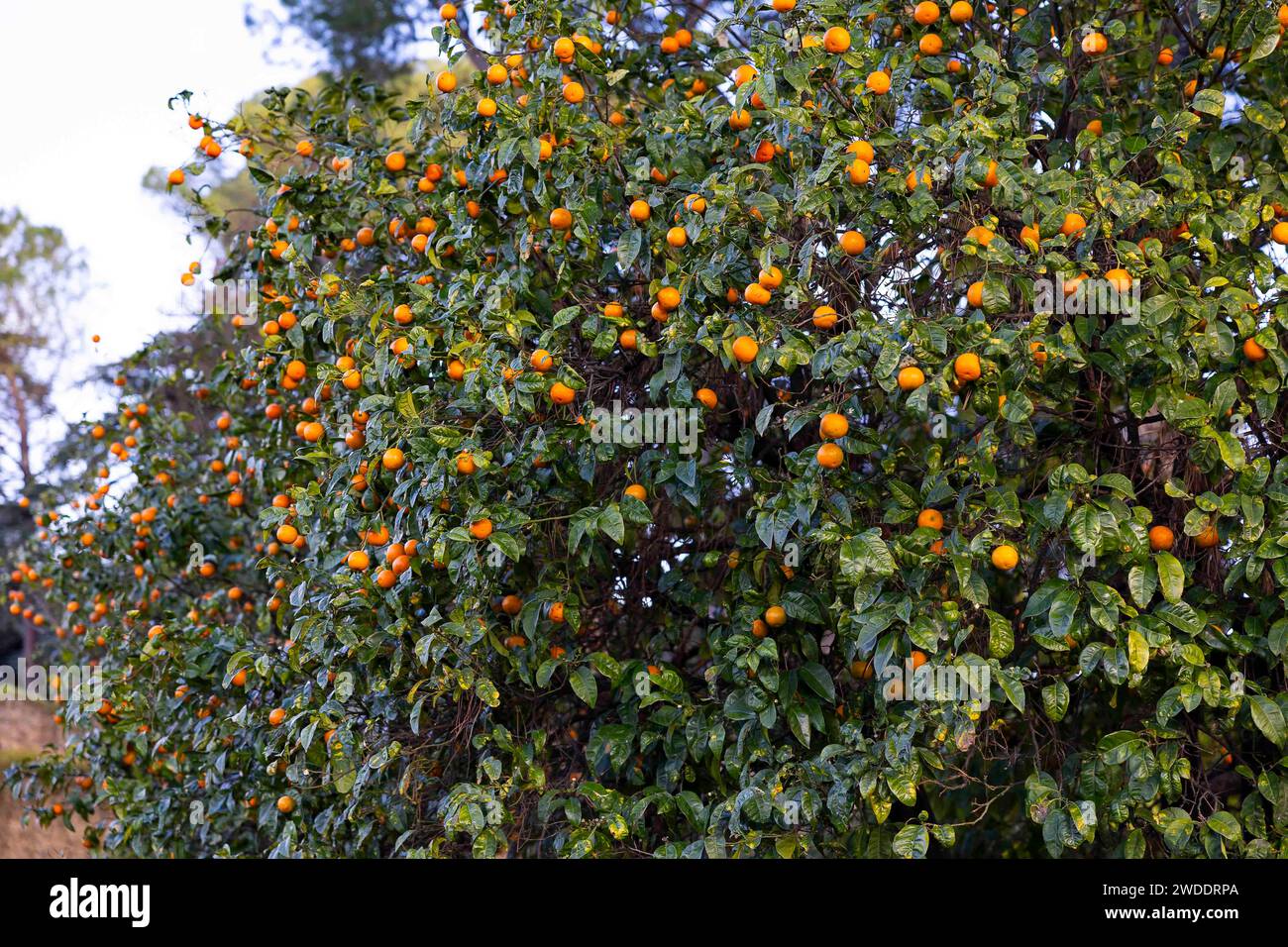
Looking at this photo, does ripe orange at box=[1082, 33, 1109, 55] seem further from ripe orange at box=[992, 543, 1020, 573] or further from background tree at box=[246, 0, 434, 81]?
background tree at box=[246, 0, 434, 81]

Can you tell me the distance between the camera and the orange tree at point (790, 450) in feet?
6.91

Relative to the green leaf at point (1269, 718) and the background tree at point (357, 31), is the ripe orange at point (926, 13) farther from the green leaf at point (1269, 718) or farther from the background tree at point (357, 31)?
the background tree at point (357, 31)

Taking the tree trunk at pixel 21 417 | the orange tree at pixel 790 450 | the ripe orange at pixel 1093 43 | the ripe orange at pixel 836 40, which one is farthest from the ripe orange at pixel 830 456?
the tree trunk at pixel 21 417

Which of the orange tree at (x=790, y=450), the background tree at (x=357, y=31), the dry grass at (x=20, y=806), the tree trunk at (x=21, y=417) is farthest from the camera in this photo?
the tree trunk at (x=21, y=417)

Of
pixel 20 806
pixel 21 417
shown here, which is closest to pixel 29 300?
pixel 21 417

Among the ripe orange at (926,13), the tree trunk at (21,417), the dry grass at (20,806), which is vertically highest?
the tree trunk at (21,417)

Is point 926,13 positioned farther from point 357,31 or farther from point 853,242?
point 357,31

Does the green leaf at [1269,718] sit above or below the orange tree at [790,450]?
below

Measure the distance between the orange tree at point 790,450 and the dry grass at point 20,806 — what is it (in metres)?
2.49

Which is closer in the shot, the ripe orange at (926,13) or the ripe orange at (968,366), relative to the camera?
the ripe orange at (968,366)

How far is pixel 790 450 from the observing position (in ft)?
9.14

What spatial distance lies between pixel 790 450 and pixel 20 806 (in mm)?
4618
